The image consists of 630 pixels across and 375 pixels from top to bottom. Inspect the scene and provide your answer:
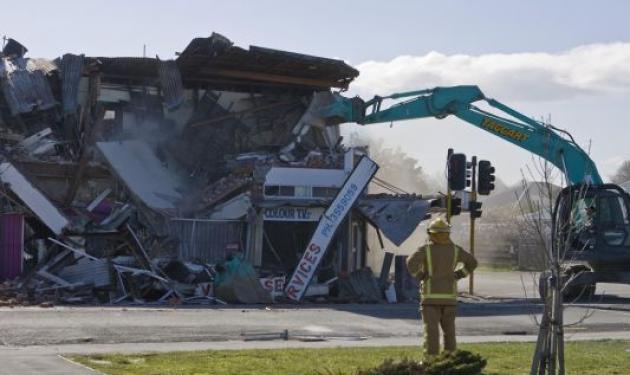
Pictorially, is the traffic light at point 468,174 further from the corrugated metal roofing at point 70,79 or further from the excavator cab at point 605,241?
the corrugated metal roofing at point 70,79

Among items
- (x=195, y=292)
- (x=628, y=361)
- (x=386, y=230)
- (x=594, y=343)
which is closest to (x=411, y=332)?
(x=594, y=343)

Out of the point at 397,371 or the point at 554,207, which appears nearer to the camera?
the point at 397,371

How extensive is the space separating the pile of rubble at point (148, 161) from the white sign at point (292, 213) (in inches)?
17.2

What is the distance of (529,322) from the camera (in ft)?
70.5

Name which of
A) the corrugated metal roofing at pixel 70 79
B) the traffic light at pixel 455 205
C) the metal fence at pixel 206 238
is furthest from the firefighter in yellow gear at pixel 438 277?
the corrugated metal roofing at pixel 70 79

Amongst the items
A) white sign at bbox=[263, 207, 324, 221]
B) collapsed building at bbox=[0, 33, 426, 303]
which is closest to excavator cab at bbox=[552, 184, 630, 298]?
collapsed building at bbox=[0, 33, 426, 303]

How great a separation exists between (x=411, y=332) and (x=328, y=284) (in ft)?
32.1

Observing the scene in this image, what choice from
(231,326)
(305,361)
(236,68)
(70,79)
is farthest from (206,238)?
(305,361)

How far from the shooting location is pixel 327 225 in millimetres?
28312

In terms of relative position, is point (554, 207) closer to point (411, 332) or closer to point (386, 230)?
point (411, 332)

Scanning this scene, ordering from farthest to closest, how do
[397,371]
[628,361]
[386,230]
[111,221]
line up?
[386,230], [111,221], [628,361], [397,371]

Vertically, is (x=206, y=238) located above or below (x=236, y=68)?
below

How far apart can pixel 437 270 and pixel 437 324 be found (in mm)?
606

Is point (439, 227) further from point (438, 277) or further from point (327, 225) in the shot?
point (327, 225)
